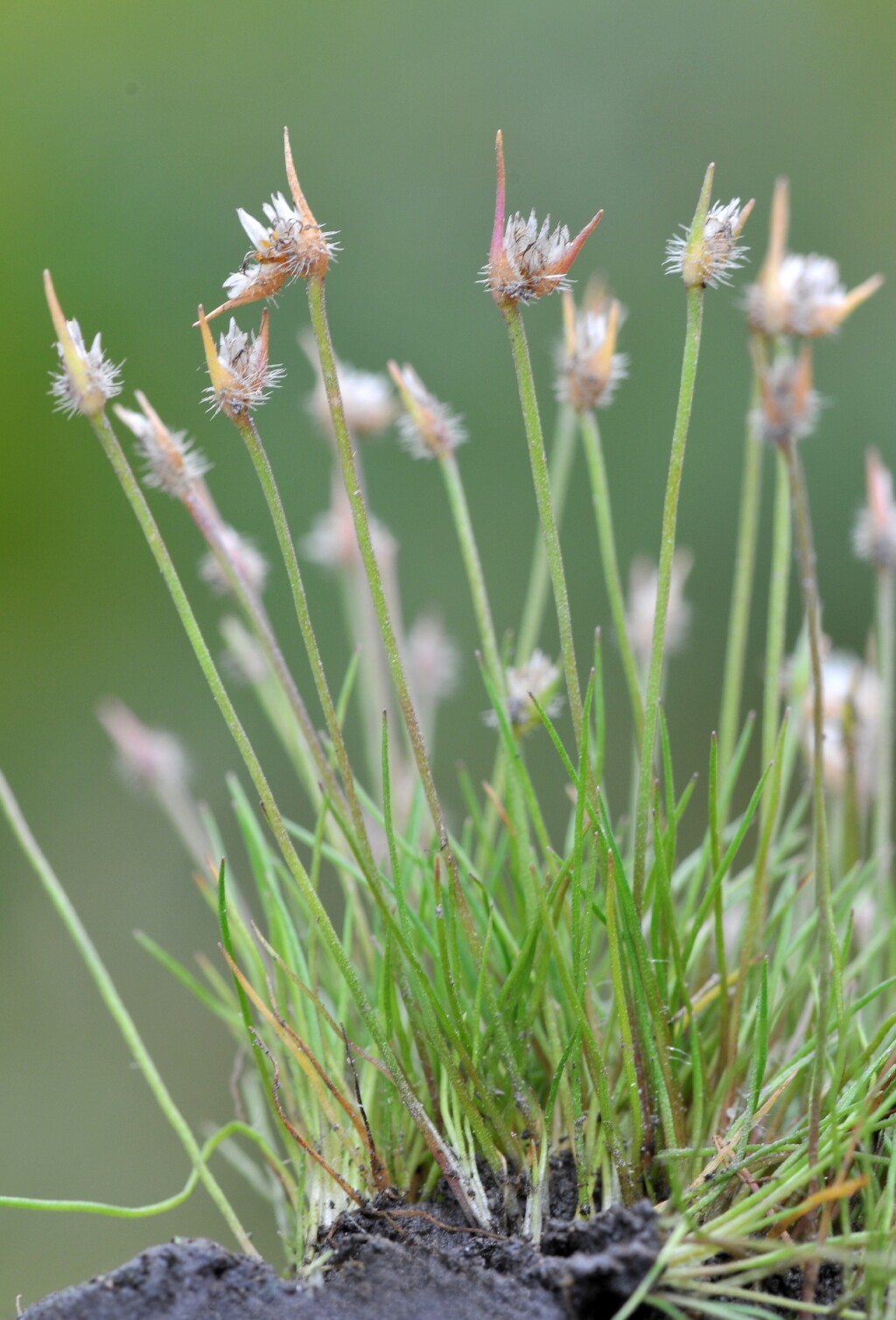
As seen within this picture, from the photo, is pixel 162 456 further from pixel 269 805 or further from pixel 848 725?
pixel 848 725

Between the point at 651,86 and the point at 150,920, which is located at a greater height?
the point at 651,86

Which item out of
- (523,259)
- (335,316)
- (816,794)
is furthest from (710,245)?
(335,316)

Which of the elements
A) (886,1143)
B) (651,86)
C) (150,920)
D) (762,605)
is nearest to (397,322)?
(651,86)

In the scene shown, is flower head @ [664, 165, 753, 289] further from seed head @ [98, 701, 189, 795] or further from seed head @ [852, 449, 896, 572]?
seed head @ [98, 701, 189, 795]

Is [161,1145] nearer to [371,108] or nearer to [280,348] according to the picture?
[280,348]

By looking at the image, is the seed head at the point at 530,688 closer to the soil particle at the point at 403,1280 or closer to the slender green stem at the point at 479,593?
the slender green stem at the point at 479,593

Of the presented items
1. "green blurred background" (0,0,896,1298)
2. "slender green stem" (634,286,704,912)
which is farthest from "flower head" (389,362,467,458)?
"green blurred background" (0,0,896,1298)

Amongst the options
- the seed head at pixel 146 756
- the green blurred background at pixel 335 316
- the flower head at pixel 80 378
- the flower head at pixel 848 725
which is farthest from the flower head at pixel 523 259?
the green blurred background at pixel 335 316
